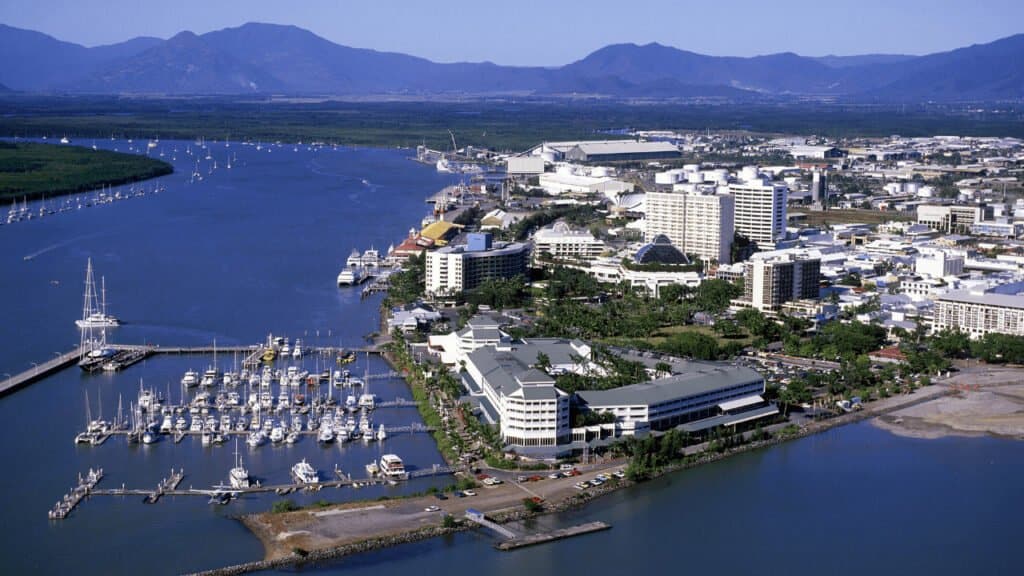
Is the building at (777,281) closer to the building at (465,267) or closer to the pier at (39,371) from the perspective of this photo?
the building at (465,267)

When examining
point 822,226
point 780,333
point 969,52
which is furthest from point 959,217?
point 969,52

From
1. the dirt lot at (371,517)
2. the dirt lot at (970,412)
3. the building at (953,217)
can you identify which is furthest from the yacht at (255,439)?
the building at (953,217)

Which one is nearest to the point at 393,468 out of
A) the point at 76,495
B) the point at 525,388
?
the point at 525,388

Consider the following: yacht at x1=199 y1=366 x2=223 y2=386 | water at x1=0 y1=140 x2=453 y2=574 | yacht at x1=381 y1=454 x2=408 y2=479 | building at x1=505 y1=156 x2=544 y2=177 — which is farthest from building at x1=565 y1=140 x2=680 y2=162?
yacht at x1=381 y1=454 x2=408 y2=479

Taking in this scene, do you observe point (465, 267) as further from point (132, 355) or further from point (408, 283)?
point (132, 355)

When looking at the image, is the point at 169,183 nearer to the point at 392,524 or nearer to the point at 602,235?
the point at 602,235

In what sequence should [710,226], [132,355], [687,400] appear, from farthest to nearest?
1. [710,226]
2. [132,355]
3. [687,400]
